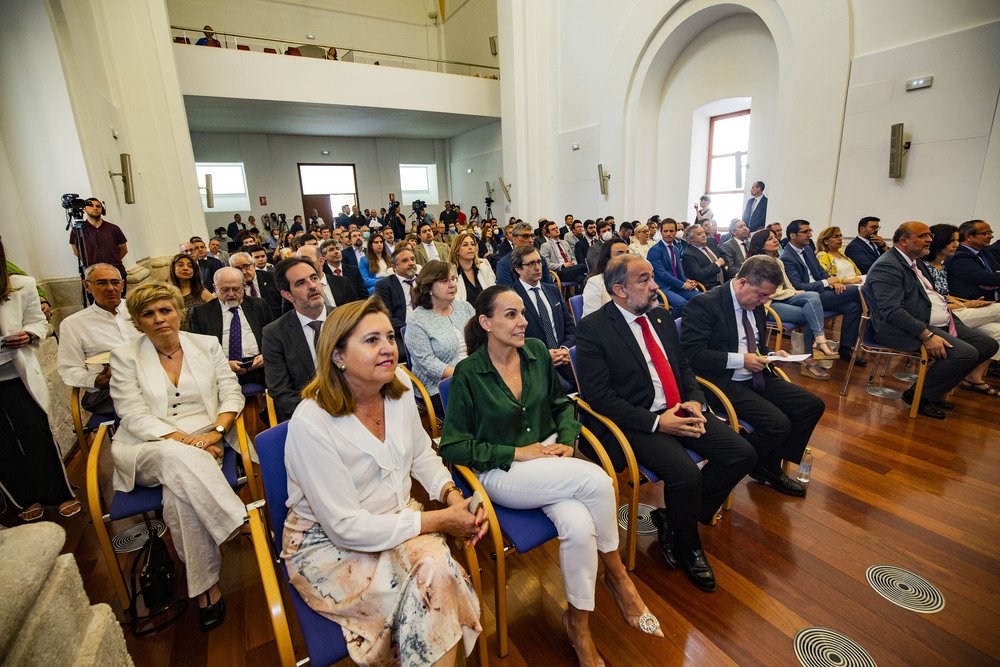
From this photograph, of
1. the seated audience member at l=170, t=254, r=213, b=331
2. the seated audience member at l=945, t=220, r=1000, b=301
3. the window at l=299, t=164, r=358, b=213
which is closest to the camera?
the seated audience member at l=170, t=254, r=213, b=331

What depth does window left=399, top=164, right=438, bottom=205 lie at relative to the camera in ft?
54.9

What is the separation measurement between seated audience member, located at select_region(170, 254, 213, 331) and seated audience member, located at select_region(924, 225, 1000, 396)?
593 cm

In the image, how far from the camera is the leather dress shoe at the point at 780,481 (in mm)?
2572

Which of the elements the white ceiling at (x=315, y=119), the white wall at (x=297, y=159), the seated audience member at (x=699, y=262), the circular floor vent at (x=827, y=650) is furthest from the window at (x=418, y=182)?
the circular floor vent at (x=827, y=650)

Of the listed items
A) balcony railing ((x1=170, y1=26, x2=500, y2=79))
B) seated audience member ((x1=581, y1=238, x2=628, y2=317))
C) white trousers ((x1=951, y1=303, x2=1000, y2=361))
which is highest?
balcony railing ((x1=170, y1=26, x2=500, y2=79))

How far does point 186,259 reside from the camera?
3484 millimetres

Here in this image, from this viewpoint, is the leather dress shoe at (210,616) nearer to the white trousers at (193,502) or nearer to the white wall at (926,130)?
the white trousers at (193,502)

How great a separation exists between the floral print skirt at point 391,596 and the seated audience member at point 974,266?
5.10 meters

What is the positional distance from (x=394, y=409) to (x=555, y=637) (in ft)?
3.69

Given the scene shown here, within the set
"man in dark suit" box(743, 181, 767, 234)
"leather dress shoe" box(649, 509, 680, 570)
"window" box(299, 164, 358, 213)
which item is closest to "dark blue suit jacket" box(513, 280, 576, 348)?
"leather dress shoe" box(649, 509, 680, 570)

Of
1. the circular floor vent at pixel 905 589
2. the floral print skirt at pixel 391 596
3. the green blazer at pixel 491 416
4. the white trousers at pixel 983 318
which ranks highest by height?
the green blazer at pixel 491 416

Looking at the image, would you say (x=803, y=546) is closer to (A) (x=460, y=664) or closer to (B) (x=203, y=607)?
(A) (x=460, y=664)

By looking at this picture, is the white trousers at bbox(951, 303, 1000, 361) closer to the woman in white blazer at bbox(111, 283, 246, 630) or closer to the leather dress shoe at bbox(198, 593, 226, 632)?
the woman in white blazer at bbox(111, 283, 246, 630)

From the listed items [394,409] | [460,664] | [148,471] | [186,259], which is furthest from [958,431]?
[186,259]
